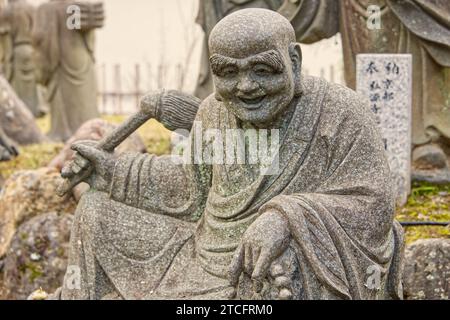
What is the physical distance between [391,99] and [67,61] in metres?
5.76

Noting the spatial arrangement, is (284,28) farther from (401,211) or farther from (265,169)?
(401,211)

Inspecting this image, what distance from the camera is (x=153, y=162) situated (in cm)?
753

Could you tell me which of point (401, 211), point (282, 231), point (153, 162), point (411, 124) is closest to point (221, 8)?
point (411, 124)

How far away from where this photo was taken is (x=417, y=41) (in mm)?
A: 11008

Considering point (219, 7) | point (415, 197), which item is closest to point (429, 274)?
point (415, 197)

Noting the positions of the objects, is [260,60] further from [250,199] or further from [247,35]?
[250,199]

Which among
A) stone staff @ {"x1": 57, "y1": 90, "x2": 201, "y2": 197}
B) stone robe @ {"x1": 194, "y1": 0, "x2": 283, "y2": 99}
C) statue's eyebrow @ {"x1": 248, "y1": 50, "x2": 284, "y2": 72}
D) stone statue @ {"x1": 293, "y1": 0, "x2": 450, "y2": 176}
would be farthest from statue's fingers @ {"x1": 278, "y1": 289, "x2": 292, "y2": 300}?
stone robe @ {"x1": 194, "y1": 0, "x2": 283, "y2": 99}

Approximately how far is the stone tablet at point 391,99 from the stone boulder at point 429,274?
65.4 inches

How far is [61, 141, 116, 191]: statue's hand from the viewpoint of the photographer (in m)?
7.52

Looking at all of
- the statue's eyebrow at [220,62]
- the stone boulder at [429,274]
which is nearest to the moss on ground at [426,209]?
the stone boulder at [429,274]

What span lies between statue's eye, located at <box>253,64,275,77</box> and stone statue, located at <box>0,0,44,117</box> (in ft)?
36.8

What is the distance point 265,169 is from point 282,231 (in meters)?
0.46

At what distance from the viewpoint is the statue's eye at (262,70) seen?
22.6 ft

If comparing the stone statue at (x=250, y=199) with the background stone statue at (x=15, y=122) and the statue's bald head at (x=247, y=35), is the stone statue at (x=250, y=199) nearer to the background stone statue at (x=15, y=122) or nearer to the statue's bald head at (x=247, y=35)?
the statue's bald head at (x=247, y=35)
